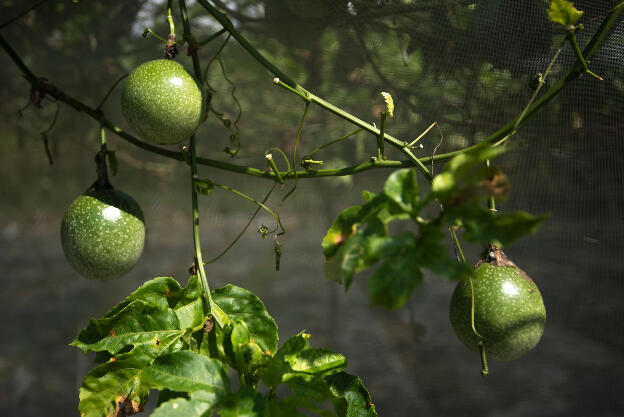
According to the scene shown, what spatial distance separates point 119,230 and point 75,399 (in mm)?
993

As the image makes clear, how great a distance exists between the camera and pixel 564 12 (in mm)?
537

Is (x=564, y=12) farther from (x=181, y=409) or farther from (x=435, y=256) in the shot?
(x=181, y=409)

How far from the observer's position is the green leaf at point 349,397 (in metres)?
0.62

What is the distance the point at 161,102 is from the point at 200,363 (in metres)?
0.34

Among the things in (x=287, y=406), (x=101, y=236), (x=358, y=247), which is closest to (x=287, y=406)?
(x=287, y=406)

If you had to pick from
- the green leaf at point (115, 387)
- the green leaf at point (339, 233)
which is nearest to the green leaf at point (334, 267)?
the green leaf at point (339, 233)

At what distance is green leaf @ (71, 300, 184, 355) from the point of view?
642mm

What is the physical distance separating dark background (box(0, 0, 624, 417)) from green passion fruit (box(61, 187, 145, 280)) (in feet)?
1.60

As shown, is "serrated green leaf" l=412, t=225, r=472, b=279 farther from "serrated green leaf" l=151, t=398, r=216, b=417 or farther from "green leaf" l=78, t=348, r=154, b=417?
"green leaf" l=78, t=348, r=154, b=417

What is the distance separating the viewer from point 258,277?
131cm

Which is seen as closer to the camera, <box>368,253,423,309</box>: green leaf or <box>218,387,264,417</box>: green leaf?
<box>368,253,423,309</box>: green leaf

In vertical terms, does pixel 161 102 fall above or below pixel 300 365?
above

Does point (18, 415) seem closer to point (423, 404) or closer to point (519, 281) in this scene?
point (423, 404)

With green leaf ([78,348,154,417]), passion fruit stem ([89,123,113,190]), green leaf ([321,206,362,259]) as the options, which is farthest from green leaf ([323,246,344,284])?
passion fruit stem ([89,123,113,190])
